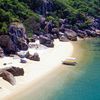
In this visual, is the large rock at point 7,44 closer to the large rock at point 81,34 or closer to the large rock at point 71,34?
the large rock at point 71,34

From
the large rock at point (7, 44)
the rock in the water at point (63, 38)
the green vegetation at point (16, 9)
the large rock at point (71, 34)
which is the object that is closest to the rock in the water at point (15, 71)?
the large rock at point (7, 44)

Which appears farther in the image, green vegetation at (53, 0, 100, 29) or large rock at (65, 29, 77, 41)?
green vegetation at (53, 0, 100, 29)

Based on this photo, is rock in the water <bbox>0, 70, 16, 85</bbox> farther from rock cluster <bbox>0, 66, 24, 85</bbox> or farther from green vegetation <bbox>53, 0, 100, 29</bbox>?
green vegetation <bbox>53, 0, 100, 29</bbox>

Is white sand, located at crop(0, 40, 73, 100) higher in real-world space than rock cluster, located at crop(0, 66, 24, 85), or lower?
lower

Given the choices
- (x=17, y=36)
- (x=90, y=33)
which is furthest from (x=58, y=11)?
(x=17, y=36)

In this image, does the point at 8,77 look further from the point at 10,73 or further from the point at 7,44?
the point at 7,44

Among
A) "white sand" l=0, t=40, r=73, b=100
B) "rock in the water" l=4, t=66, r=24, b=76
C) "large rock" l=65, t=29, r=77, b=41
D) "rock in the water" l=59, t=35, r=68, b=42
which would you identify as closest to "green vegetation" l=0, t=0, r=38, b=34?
"rock in the water" l=59, t=35, r=68, b=42
